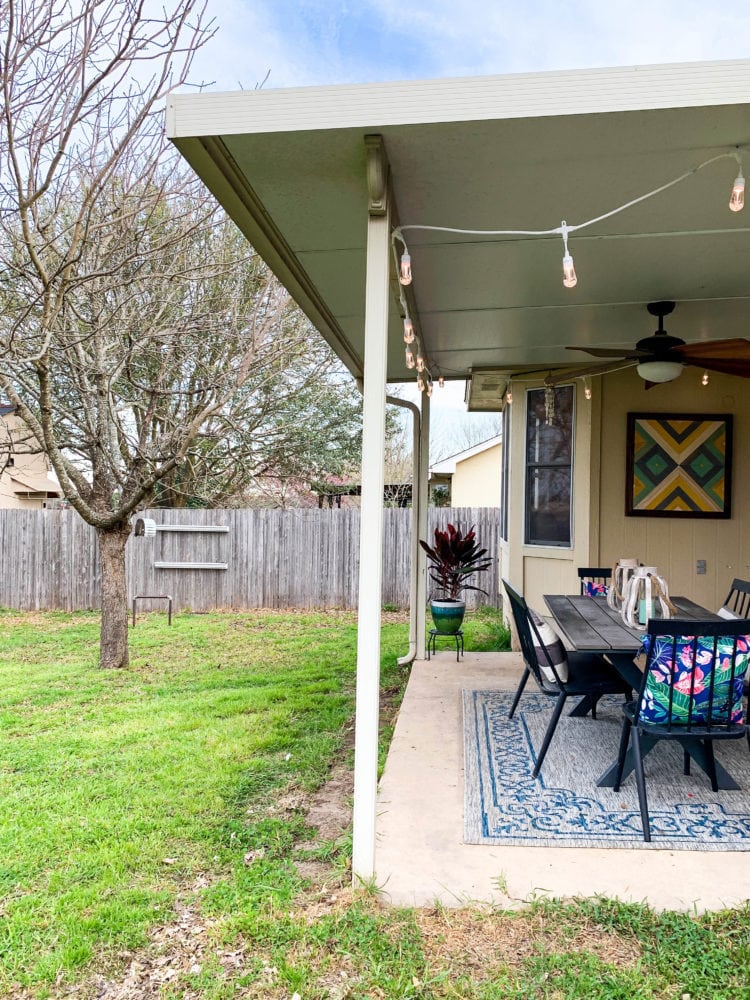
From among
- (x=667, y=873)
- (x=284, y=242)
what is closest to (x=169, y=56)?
(x=284, y=242)

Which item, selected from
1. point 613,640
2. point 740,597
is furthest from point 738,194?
point 740,597

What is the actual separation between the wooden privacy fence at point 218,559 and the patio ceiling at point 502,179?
18.1 feet

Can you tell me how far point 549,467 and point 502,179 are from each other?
3.42 metres

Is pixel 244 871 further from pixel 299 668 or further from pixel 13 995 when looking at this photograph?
pixel 299 668

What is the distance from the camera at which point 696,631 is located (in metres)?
2.44

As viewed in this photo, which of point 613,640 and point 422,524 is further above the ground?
point 422,524

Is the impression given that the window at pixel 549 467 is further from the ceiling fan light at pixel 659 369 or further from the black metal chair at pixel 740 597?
the ceiling fan light at pixel 659 369

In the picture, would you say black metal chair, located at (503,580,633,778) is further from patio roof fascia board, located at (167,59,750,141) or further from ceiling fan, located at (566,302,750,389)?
patio roof fascia board, located at (167,59,750,141)

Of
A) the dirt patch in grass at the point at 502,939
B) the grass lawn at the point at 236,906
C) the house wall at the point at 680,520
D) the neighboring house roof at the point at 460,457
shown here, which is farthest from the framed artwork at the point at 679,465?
the neighboring house roof at the point at 460,457

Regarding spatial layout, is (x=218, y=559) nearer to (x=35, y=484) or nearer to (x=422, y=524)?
(x=422, y=524)

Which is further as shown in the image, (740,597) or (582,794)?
(740,597)

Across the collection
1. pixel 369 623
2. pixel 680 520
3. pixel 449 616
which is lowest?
pixel 449 616

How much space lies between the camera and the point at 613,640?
2.95 metres

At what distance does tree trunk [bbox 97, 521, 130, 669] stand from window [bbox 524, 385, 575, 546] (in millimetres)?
3552
